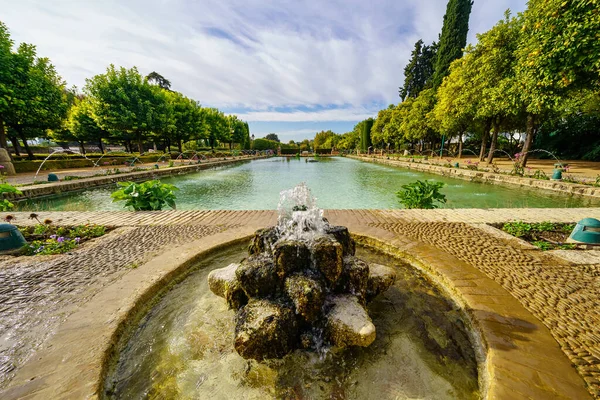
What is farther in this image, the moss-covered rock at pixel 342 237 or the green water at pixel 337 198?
the green water at pixel 337 198

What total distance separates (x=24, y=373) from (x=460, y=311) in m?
3.99

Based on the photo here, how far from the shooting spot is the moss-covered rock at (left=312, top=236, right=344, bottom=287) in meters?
2.47

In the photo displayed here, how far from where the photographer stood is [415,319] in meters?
2.57

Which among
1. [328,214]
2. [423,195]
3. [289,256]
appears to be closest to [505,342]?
[289,256]

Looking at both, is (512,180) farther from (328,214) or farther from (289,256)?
(289,256)

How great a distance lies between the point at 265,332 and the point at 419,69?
55.5m

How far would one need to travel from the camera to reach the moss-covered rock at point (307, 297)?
2221mm

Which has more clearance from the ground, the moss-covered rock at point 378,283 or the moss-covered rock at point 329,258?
the moss-covered rock at point 329,258

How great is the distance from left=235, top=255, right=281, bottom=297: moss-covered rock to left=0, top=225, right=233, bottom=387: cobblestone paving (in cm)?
179

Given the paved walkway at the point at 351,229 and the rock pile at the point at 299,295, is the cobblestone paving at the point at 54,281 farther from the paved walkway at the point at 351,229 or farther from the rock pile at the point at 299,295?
the rock pile at the point at 299,295

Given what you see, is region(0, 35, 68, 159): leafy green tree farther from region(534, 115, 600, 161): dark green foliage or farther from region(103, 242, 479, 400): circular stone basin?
region(534, 115, 600, 161): dark green foliage

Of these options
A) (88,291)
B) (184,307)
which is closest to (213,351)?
(184,307)

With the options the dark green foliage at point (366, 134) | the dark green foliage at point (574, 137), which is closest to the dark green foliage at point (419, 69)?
the dark green foliage at point (366, 134)

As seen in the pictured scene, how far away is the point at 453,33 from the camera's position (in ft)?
102
